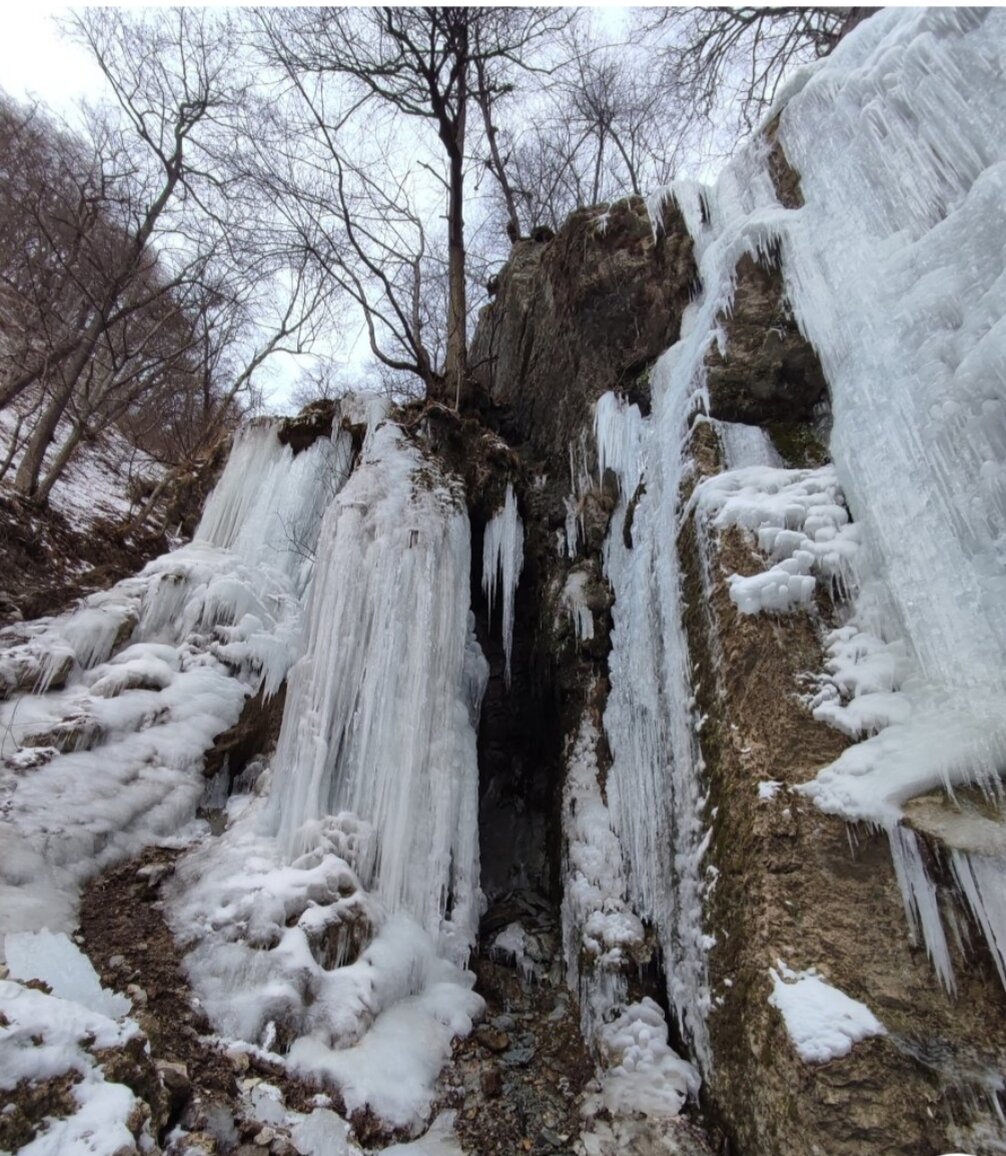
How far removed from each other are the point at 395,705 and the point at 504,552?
6.71ft

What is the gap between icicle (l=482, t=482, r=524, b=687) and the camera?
5.84 metres

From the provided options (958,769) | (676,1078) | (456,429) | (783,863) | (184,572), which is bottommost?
(676,1078)

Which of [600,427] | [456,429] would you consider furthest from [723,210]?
[456,429]

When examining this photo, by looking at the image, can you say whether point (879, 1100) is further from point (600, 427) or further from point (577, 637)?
point (600, 427)

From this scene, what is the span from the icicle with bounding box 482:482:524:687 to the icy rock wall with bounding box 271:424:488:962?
1.39ft

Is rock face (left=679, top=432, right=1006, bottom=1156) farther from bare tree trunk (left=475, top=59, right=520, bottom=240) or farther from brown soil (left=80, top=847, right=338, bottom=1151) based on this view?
bare tree trunk (left=475, top=59, right=520, bottom=240)

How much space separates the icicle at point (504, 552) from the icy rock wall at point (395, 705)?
42 cm

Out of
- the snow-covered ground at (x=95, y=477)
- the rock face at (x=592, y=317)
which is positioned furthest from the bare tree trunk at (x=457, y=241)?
the snow-covered ground at (x=95, y=477)

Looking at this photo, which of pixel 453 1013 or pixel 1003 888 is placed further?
pixel 453 1013

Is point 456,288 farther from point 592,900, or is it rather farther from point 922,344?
point 592,900

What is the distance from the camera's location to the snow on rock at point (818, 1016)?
219 centimetres

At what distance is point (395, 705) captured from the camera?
4.43 meters

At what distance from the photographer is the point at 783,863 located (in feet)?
8.72

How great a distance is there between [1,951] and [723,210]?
7152 millimetres
